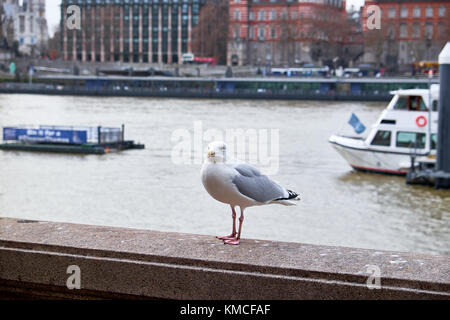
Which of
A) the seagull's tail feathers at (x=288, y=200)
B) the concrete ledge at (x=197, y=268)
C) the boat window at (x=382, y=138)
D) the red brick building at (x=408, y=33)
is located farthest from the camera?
the red brick building at (x=408, y=33)

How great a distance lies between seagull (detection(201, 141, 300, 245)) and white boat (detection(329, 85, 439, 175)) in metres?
13.7

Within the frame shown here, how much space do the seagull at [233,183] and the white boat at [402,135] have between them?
13.7 metres

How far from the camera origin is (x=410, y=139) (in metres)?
16.5

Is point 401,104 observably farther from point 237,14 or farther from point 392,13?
point 237,14

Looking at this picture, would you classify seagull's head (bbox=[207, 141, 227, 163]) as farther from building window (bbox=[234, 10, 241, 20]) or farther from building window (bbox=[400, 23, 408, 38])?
building window (bbox=[234, 10, 241, 20])

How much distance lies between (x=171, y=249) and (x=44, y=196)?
11.7m

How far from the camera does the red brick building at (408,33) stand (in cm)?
6112

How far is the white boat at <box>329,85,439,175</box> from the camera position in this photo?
16328 mm

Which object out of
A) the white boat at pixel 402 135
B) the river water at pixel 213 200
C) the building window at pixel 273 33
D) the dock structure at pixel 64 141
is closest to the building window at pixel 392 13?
the building window at pixel 273 33

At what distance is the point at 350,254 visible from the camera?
2.53 m

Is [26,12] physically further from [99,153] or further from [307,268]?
[307,268]

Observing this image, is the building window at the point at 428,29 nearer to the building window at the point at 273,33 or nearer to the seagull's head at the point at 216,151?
the building window at the point at 273,33

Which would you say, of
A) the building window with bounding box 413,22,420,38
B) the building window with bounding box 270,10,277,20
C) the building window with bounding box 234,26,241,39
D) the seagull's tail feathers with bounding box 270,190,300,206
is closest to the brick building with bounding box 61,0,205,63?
the building window with bounding box 234,26,241,39

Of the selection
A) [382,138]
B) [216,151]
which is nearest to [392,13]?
[382,138]
